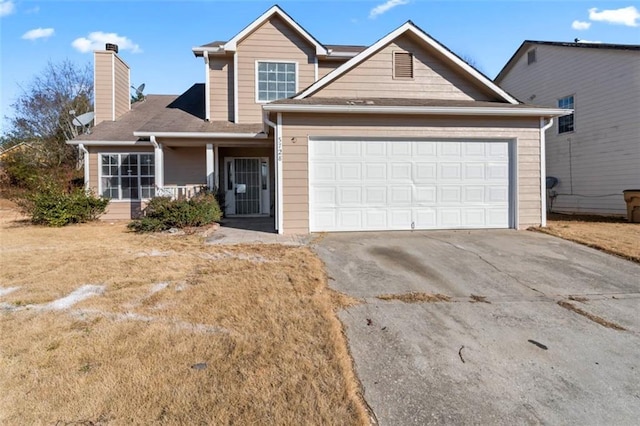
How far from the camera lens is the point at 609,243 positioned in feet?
25.3

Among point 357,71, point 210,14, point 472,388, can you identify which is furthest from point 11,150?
point 472,388

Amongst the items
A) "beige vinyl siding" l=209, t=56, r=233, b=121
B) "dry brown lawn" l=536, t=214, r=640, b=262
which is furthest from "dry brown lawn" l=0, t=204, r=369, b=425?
"beige vinyl siding" l=209, t=56, r=233, b=121

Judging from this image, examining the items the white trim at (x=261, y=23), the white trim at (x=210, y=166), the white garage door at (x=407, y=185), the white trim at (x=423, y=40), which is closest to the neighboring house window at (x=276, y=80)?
the white trim at (x=261, y=23)

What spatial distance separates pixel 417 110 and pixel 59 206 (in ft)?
34.1

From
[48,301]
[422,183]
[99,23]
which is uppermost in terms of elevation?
[99,23]

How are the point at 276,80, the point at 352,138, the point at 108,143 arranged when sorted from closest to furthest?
1. the point at 352,138
2. the point at 108,143
3. the point at 276,80

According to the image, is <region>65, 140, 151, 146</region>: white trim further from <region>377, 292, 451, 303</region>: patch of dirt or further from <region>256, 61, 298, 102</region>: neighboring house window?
<region>377, 292, 451, 303</region>: patch of dirt

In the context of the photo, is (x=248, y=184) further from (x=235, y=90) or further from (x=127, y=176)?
(x=127, y=176)

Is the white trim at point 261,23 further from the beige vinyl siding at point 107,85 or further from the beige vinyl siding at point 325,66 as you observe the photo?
the beige vinyl siding at point 107,85

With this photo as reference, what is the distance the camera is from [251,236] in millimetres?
8641

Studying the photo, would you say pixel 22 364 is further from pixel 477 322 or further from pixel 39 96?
pixel 39 96

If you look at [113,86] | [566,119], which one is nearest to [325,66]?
[113,86]

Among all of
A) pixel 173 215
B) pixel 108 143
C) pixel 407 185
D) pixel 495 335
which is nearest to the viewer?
pixel 495 335

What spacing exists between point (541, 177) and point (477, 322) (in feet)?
22.3
